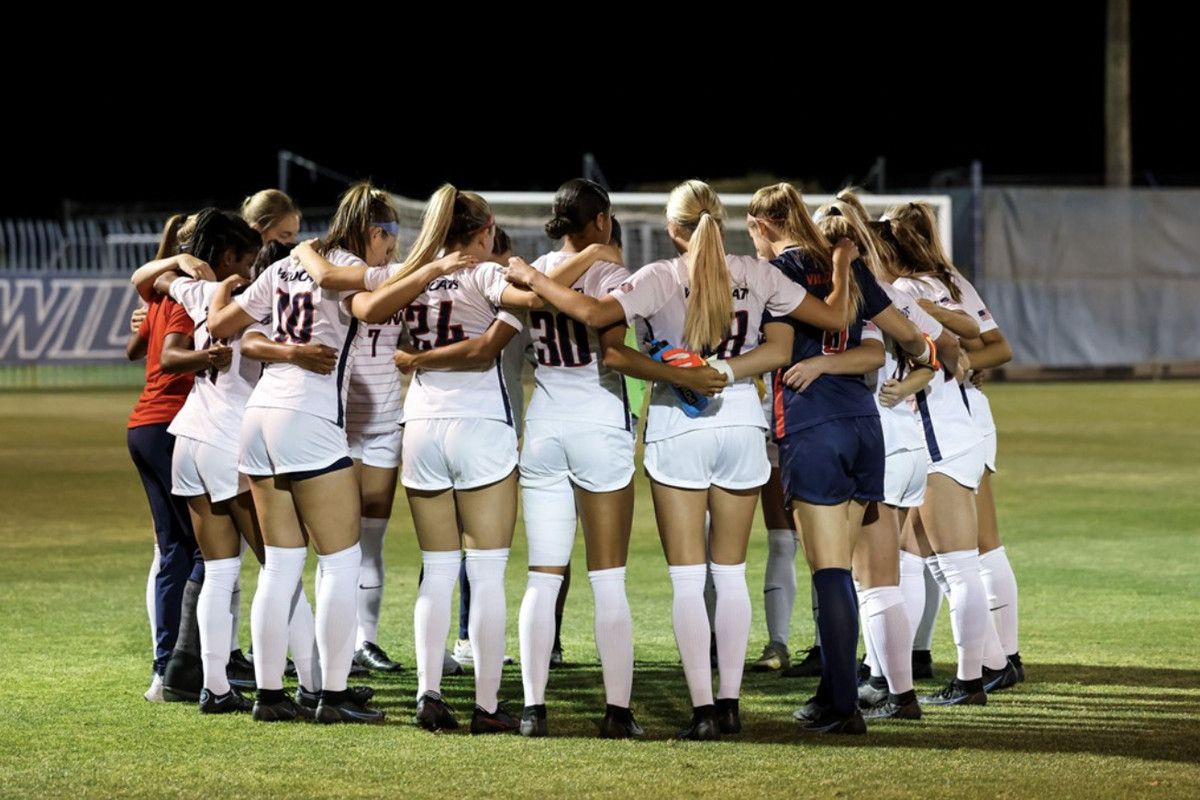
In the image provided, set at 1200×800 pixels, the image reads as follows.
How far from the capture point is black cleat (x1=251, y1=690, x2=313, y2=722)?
6.41 meters

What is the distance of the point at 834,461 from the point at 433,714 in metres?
1.71

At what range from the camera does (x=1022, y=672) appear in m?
7.25

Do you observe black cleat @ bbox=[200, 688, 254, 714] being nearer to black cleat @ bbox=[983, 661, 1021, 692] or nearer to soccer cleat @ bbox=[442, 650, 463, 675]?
soccer cleat @ bbox=[442, 650, 463, 675]

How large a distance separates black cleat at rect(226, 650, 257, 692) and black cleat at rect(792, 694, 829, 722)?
2.37m

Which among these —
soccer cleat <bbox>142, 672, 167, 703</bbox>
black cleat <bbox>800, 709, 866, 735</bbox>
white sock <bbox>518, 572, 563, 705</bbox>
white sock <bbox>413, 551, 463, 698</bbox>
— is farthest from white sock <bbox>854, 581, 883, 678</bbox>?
soccer cleat <bbox>142, 672, 167, 703</bbox>

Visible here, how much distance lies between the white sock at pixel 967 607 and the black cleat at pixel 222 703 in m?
2.77

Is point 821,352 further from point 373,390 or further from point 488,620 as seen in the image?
point 373,390

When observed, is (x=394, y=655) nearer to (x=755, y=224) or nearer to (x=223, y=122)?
(x=755, y=224)

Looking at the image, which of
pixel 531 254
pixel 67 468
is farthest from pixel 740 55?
pixel 67 468

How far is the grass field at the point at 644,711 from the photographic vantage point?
549 centimetres

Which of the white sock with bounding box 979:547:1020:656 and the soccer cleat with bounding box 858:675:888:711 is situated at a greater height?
the white sock with bounding box 979:547:1020:656

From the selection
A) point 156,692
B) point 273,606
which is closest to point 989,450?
point 273,606

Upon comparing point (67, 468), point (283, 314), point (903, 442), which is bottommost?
point (67, 468)

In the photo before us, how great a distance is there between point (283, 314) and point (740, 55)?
149ft
